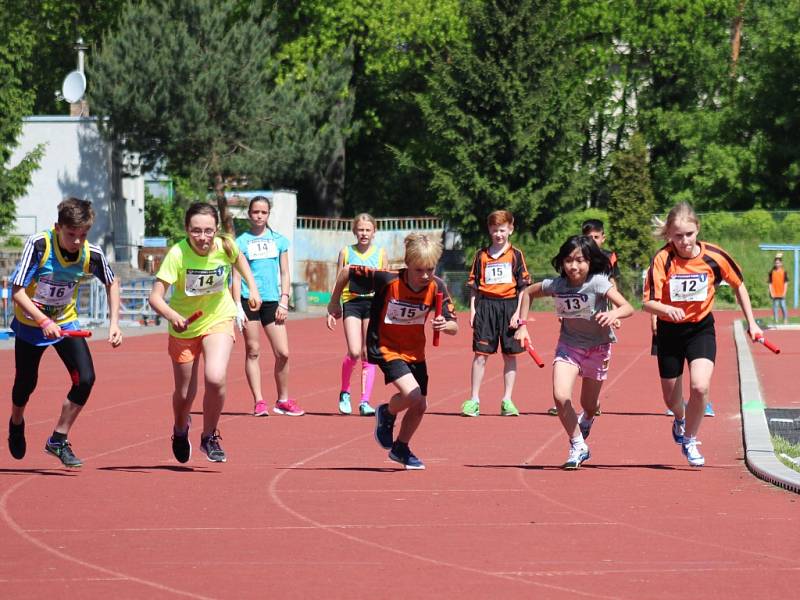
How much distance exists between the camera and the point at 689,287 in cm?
993

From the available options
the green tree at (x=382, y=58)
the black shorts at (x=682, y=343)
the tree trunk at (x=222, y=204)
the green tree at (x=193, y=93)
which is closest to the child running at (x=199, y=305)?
the black shorts at (x=682, y=343)

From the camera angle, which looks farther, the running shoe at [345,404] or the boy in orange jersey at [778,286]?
the boy in orange jersey at [778,286]

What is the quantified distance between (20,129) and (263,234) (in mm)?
34308

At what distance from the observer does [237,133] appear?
4934 centimetres

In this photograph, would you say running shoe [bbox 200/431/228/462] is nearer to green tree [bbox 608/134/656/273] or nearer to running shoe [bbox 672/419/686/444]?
running shoe [bbox 672/419/686/444]

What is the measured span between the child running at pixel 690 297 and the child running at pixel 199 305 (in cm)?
283

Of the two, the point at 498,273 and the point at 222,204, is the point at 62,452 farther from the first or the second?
the point at 222,204

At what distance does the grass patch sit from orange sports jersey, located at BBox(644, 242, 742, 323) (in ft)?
3.65

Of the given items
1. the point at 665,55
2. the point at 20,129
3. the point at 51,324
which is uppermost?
the point at 665,55

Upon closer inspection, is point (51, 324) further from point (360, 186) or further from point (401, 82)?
point (360, 186)

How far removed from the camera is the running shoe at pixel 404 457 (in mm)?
9984

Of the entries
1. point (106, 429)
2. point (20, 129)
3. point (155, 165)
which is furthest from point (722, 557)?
point (155, 165)

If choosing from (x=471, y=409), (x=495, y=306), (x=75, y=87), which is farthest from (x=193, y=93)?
(x=471, y=409)

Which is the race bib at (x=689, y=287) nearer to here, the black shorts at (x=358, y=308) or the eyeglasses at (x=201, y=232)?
the eyeglasses at (x=201, y=232)
